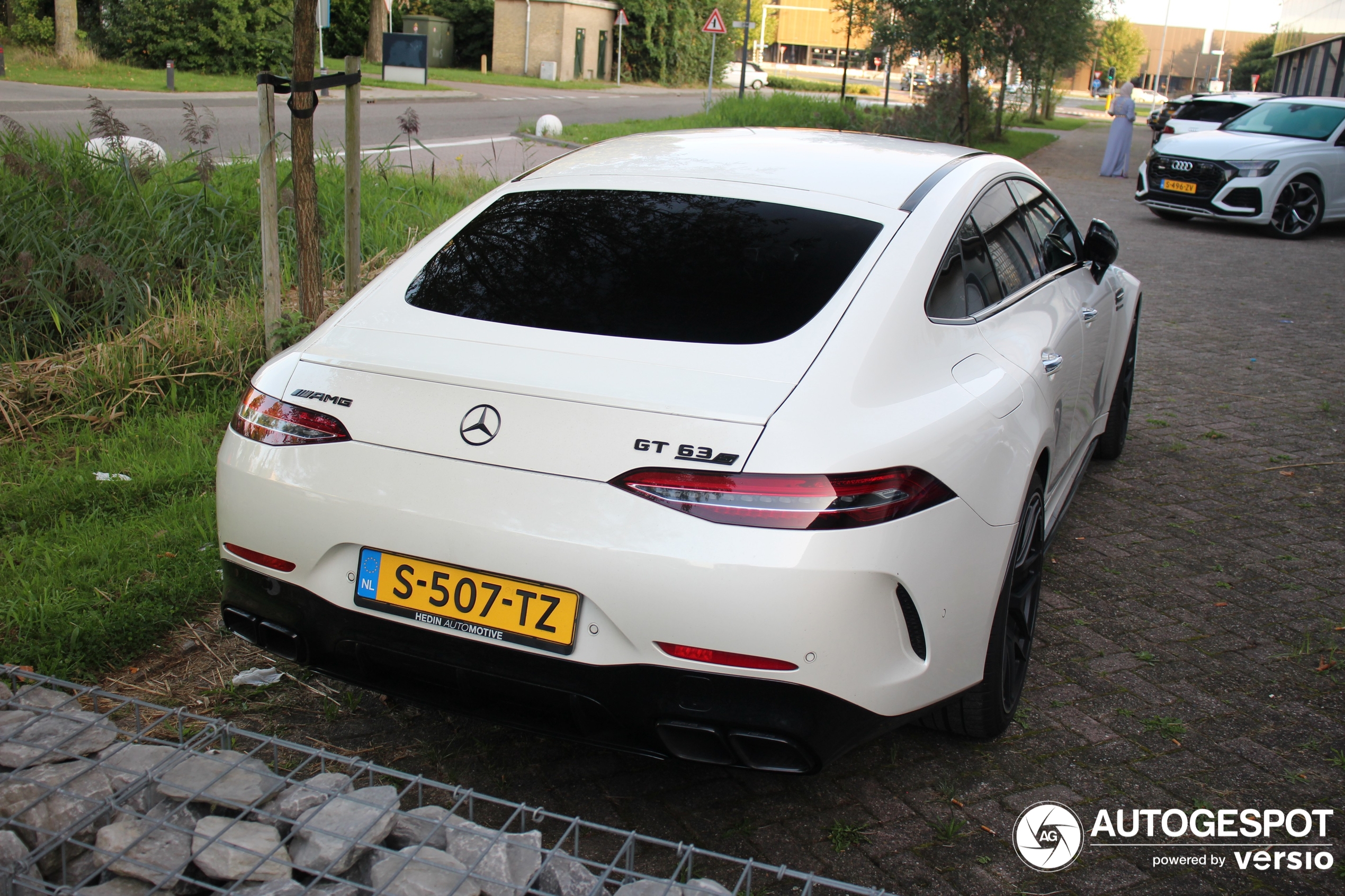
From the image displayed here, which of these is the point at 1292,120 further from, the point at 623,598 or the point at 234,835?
the point at 234,835

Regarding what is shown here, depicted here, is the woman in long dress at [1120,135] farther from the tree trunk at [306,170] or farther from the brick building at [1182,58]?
the brick building at [1182,58]

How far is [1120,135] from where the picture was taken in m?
20.4

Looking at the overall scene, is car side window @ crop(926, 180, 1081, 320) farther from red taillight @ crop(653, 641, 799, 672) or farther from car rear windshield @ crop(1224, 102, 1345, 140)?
car rear windshield @ crop(1224, 102, 1345, 140)

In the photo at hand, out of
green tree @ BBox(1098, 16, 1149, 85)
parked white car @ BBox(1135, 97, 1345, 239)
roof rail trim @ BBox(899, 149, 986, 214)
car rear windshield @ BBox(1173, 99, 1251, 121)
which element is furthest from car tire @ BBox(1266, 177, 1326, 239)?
green tree @ BBox(1098, 16, 1149, 85)

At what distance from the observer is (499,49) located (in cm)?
4656

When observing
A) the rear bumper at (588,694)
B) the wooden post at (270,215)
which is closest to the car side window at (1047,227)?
the rear bumper at (588,694)

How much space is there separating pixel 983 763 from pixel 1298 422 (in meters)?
4.58

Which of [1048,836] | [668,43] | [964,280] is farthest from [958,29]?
[668,43]

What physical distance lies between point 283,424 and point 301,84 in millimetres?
2852

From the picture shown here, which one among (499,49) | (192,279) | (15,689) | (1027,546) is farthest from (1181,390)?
(499,49)

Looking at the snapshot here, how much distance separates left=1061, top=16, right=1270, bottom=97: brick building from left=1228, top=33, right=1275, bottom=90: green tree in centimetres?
2613

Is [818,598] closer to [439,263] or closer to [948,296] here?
[948,296]

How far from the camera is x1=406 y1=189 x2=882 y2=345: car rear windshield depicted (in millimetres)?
2613

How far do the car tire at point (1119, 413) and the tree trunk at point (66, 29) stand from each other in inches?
1104
